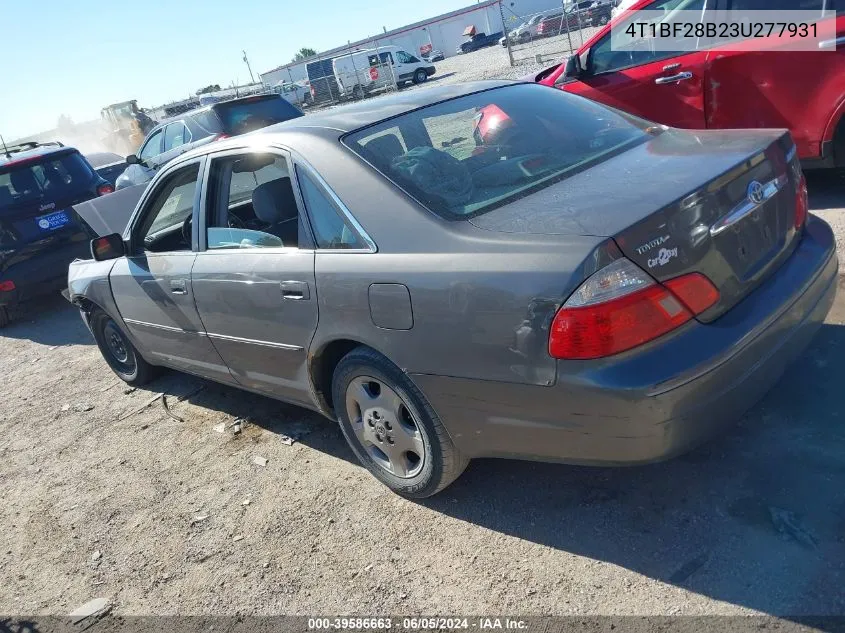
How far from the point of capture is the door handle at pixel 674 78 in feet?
18.2

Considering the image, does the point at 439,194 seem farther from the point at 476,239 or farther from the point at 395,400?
the point at 395,400

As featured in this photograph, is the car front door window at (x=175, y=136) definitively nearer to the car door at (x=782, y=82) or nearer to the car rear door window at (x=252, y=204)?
the car rear door window at (x=252, y=204)

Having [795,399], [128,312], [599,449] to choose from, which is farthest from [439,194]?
[128,312]

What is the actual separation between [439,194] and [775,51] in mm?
3692

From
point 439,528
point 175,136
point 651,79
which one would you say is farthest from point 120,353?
point 175,136

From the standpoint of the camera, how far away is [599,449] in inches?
93.7

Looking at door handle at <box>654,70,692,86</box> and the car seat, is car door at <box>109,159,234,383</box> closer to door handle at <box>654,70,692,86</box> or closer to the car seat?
the car seat

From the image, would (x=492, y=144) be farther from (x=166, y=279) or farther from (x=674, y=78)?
(x=674, y=78)

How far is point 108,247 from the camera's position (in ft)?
14.4

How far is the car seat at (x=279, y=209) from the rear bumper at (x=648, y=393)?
100 cm

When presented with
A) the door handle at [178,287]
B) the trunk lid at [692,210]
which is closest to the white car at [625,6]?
the trunk lid at [692,210]

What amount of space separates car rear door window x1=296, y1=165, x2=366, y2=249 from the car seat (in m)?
0.15

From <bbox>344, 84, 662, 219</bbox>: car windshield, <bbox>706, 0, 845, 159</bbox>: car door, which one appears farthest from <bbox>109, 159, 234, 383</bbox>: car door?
<bbox>706, 0, 845, 159</bbox>: car door

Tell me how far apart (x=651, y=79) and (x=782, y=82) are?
105 centimetres
